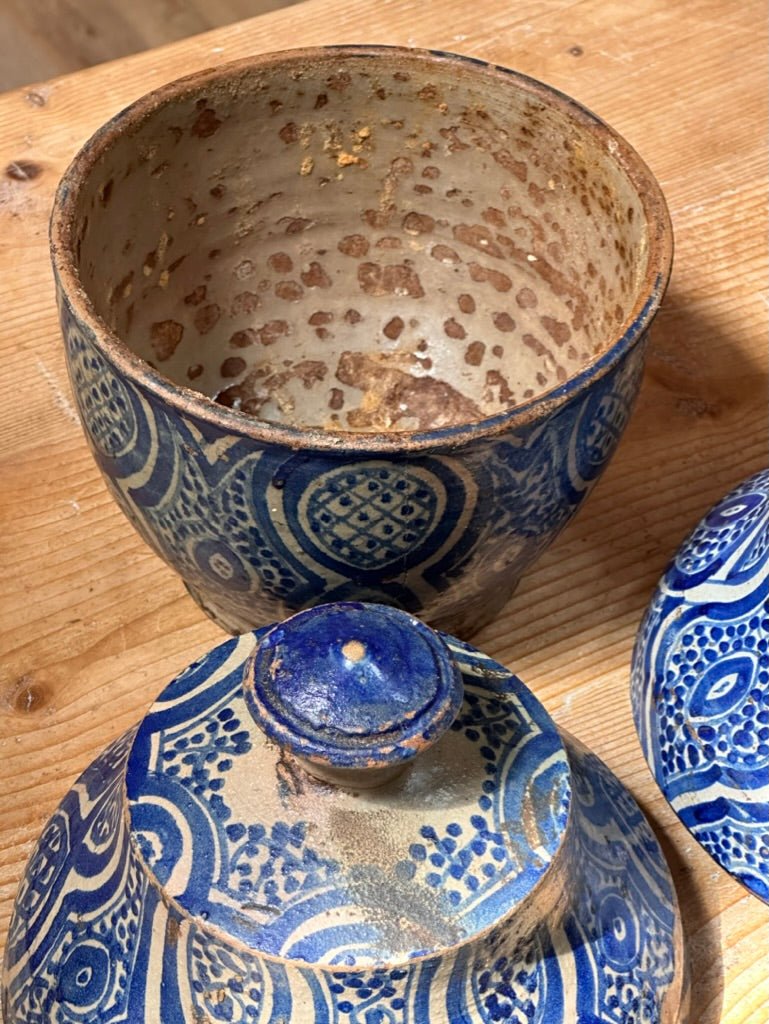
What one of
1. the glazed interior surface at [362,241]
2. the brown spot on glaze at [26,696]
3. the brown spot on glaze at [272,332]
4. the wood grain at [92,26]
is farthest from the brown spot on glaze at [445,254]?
the wood grain at [92,26]

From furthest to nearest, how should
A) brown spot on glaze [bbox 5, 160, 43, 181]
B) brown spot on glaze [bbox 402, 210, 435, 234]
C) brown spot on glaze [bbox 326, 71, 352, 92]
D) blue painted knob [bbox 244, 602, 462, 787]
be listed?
brown spot on glaze [bbox 5, 160, 43, 181], brown spot on glaze [bbox 402, 210, 435, 234], brown spot on glaze [bbox 326, 71, 352, 92], blue painted knob [bbox 244, 602, 462, 787]

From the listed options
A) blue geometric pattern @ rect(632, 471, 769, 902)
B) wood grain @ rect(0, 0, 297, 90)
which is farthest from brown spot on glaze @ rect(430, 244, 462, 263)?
wood grain @ rect(0, 0, 297, 90)

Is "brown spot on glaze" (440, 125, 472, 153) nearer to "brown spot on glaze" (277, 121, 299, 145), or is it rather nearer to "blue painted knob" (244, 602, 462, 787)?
"brown spot on glaze" (277, 121, 299, 145)

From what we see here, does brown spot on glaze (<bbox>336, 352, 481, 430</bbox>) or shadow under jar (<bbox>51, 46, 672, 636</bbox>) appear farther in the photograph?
brown spot on glaze (<bbox>336, 352, 481, 430</bbox>)

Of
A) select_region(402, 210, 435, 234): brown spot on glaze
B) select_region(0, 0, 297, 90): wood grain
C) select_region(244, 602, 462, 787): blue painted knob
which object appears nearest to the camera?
Answer: select_region(244, 602, 462, 787): blue painted knob

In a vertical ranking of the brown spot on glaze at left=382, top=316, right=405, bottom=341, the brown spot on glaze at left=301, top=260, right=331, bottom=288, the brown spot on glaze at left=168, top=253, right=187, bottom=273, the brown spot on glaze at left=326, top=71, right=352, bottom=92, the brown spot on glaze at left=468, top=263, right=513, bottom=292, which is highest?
the brown spot on glaze at left=326, top=71, right=352, bottom=92

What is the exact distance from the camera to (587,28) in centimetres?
120

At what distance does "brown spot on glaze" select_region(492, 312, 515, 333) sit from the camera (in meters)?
0.95

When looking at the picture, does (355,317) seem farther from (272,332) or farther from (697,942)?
(697,942)

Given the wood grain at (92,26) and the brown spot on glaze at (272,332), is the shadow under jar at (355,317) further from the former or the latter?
the wood grain at (92,26)

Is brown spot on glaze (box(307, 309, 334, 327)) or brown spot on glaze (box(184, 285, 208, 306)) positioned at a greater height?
brown spot on glaze (box(184, 285, 208, 306))

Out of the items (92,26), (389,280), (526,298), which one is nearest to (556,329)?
(526,298)

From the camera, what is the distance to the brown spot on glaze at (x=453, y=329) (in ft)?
3.22

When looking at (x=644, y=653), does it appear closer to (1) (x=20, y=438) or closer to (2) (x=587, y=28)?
(1) (x=20, y=438)
